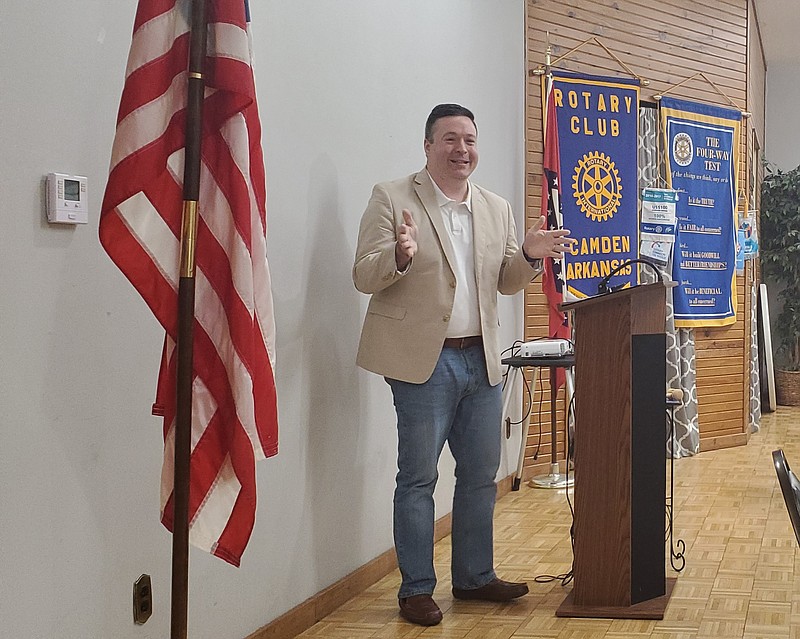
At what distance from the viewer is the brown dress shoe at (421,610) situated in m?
3.38

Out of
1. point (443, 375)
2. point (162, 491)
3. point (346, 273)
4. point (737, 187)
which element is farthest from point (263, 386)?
point (737, 187)

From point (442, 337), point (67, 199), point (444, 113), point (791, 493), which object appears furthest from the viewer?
point (444, 113)

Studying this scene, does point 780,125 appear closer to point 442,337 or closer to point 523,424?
point 523,424

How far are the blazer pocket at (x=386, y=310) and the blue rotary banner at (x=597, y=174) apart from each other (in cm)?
255

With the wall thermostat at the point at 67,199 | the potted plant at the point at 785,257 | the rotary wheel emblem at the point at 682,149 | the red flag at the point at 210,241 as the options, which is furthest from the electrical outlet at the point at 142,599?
the potted plant at the point at 785,257

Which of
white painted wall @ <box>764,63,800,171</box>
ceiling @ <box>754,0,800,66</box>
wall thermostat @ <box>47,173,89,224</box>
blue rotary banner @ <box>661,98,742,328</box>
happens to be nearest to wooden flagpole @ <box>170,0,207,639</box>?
wall thermostat @ <box>47,173,89,224</box>

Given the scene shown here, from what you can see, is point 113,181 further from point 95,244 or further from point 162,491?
point 162,491

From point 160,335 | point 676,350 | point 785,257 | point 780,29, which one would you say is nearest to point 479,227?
point 160,335

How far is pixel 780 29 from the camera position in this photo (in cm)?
891

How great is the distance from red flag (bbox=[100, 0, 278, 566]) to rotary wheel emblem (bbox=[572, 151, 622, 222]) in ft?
13.4

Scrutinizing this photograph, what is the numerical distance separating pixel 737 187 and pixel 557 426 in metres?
2.32

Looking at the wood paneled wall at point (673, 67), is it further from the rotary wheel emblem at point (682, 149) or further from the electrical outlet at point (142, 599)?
the electrical outlet at point (142, 599)

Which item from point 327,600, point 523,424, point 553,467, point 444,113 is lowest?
point 327,600

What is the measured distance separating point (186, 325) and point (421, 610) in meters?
1.74
